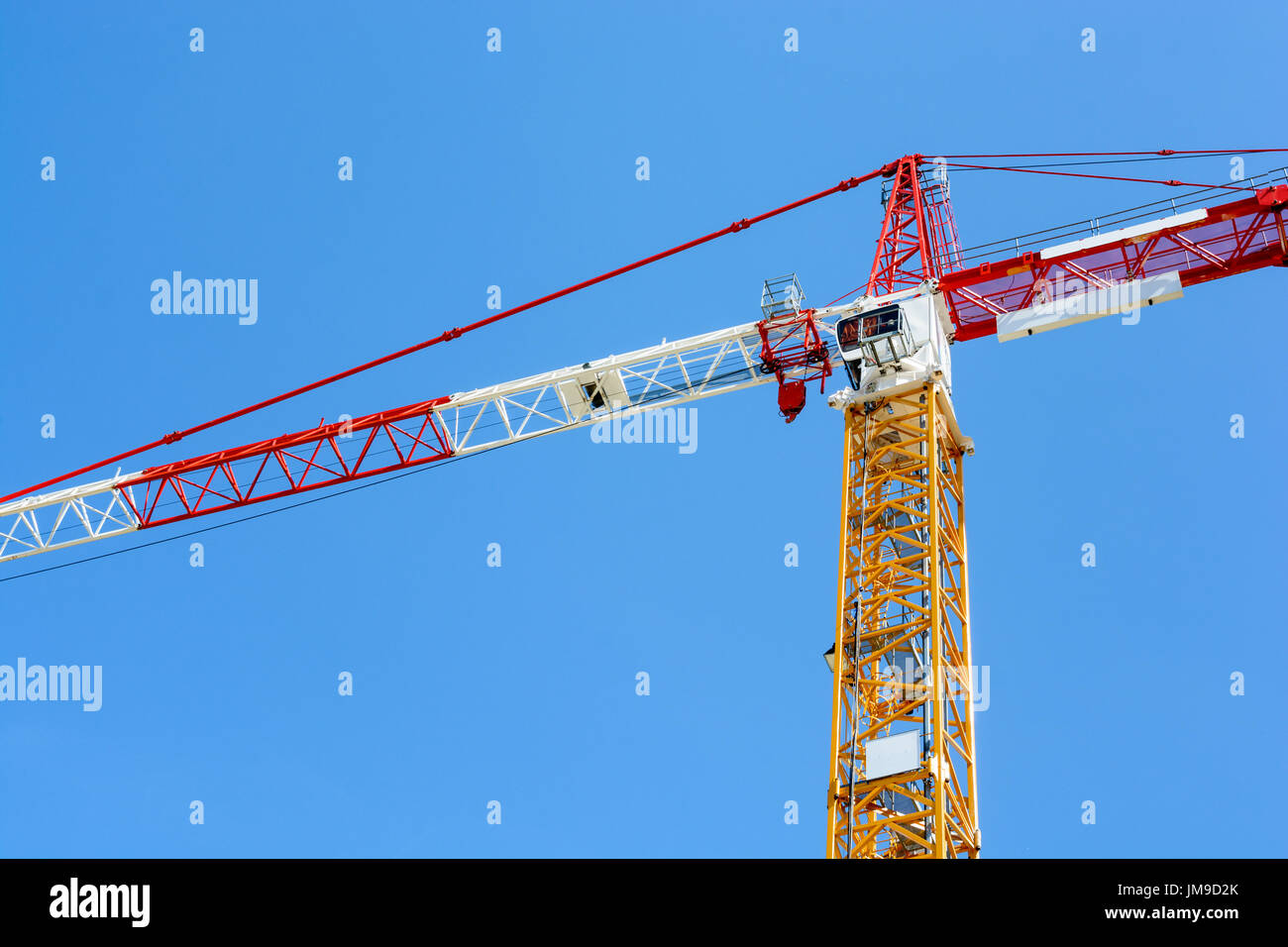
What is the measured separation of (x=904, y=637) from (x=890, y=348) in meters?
7.11

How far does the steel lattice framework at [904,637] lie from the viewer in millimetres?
33156

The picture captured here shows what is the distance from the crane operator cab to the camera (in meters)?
37.8

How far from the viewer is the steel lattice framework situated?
3316 centimetres

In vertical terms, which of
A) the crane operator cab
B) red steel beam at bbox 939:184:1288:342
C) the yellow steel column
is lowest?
the yellow steel column

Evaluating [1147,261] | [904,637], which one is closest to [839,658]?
[904,637]

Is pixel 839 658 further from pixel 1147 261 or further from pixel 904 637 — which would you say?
pixel 1147 261

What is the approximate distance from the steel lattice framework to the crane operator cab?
1.53 ft

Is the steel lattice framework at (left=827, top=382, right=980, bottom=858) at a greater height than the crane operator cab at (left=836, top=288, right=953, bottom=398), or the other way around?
the crane operator cab at (left=836, top=288, right=953, bottom=398)

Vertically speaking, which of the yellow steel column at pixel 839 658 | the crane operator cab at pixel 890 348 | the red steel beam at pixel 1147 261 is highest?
the red steel beam at pixel 1147 261

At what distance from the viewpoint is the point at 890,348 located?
38000 millimetres

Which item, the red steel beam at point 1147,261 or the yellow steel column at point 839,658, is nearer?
the yellow steel column at point 839,658

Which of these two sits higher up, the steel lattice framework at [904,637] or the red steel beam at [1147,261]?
the red steel beam at [1147,261]

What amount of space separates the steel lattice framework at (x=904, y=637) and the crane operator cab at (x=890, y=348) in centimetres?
47

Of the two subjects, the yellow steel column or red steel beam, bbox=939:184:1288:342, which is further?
red steel beam, bbox=939:184:1288:342
